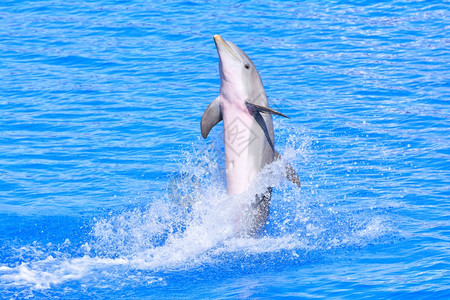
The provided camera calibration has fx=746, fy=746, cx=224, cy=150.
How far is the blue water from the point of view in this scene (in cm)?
867

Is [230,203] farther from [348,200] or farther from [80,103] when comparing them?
[80,103]

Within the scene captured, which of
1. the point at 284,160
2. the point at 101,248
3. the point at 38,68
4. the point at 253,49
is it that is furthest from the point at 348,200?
the point at 38,68

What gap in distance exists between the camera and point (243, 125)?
930 cm

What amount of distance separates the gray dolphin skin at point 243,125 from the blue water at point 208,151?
244mm

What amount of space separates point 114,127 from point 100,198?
2.72m

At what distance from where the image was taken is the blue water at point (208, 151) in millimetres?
8672

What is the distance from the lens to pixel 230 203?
9.48m

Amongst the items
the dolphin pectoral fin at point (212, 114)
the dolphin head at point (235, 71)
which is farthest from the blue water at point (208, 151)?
the dolphin head at point (235, 71)

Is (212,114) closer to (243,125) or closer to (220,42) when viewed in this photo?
(243,125)

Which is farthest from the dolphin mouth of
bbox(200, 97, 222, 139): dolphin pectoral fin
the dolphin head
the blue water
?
the blue water

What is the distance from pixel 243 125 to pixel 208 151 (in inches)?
44.4

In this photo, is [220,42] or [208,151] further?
[208,151]

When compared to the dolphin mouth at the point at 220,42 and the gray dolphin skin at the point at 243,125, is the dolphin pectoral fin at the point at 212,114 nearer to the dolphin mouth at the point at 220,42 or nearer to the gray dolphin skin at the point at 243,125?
the gray dolphin skin at the point at 243,125

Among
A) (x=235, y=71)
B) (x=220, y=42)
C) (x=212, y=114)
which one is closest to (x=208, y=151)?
(x=212, y=114)
